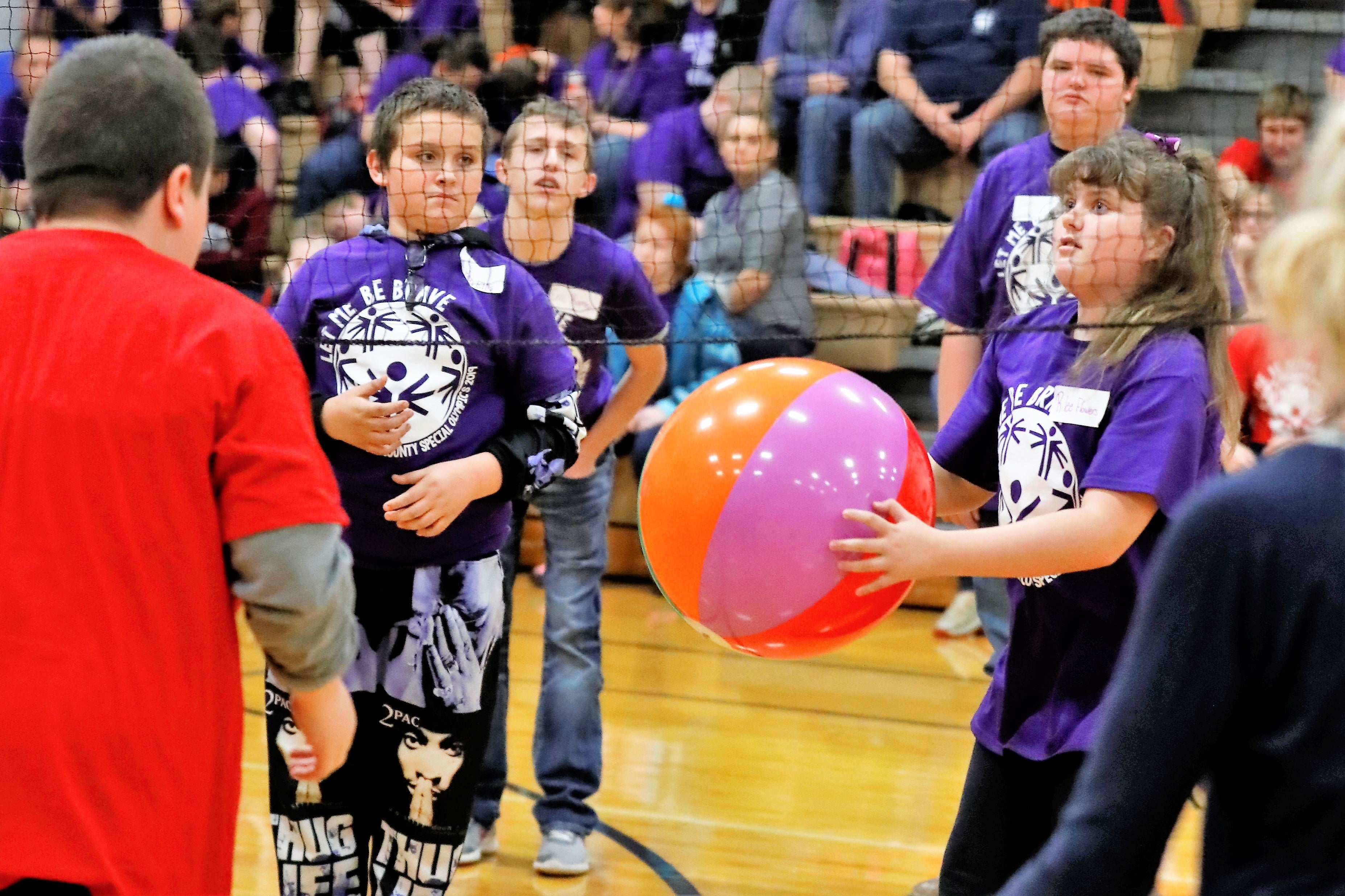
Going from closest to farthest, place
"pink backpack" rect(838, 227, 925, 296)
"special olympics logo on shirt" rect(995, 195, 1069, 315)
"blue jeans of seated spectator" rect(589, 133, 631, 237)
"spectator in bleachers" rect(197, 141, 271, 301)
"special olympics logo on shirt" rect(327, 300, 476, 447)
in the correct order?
1. "special olympics logo on shirt" rect(327, 300, 476, 447)
2. "special olympics logo on shirt" rect(995, 195, 1069, 315)
3. "spectator in bleachers" rect(197, 141, 271, 301)
4. "pink backpack" rect(838, 227, 925, 296)
5. "blue jeans of seated spectator" rect(589, 133, 631, 237)

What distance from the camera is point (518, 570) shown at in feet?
22.4

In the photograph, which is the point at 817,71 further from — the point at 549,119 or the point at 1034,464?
the point at 1034,464

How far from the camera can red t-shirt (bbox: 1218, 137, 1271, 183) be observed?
16.5 feet

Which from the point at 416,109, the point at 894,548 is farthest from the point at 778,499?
the point at 416,109

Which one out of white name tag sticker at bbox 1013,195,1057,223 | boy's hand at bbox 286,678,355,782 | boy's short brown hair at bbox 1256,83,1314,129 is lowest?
boy's hand at bbox 286,678,355,782

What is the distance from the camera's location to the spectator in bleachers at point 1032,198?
3238 millimetres

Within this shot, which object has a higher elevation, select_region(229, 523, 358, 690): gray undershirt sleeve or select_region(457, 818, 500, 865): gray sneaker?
select_region(229, 523, 358, 690): gray undershirt sleeve

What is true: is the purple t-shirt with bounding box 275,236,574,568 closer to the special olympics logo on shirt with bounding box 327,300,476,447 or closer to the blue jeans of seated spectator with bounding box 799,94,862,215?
the special olympics logo on shirt with bounding box 327,300,476,447

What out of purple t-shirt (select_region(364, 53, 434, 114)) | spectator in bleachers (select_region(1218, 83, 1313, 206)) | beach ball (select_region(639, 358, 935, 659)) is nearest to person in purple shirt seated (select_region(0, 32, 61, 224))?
purple t-shirt (select_region(364, 53, 434, 114))

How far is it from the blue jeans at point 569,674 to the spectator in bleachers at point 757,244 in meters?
2.30

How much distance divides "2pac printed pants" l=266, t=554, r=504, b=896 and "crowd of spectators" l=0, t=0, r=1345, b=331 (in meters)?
2.69

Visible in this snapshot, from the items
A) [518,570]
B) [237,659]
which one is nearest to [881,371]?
[518,570]

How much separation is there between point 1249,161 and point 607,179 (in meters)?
2.71

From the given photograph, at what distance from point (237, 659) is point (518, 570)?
5.16 meters
